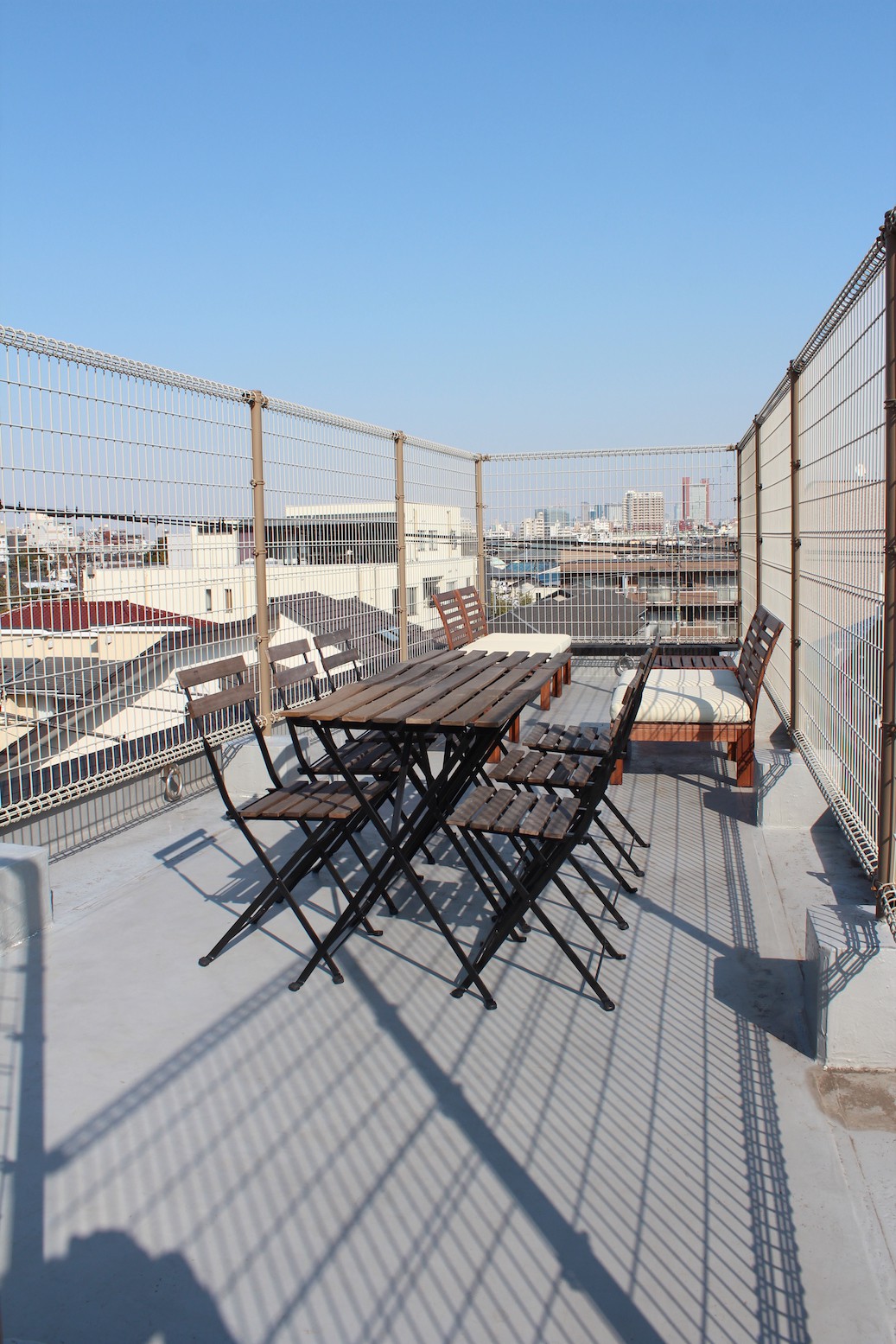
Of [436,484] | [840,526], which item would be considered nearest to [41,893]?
[840,526]

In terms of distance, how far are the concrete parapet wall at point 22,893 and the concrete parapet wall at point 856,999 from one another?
2.70m

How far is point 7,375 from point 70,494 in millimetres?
552

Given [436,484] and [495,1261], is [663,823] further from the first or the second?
[436,484]

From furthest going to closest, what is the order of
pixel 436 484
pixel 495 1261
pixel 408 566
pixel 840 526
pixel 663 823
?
1. pixel 436 484
2. pixel 408 566
3. pixel 663 823
4. pixel 840 526
5. pixel 495 1261

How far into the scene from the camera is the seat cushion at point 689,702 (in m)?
5.60

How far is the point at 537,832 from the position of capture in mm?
3197

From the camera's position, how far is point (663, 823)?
5090 millimetres

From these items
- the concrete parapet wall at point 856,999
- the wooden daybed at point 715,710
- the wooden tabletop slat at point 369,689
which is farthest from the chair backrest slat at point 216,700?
the wooden daybed at point 715,710

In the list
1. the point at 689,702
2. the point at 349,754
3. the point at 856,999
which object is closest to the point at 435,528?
the point at 689,702

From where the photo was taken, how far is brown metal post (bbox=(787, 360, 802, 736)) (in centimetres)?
495

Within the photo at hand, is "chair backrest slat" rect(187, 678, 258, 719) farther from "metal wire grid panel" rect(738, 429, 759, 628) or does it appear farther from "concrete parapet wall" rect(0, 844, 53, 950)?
"metal wire grid panel" rect(738, 429, 759, 628)

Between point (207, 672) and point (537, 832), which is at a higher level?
point (207, 672)

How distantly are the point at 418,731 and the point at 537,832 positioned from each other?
1.80ft

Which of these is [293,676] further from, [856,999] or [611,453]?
[611,453]
